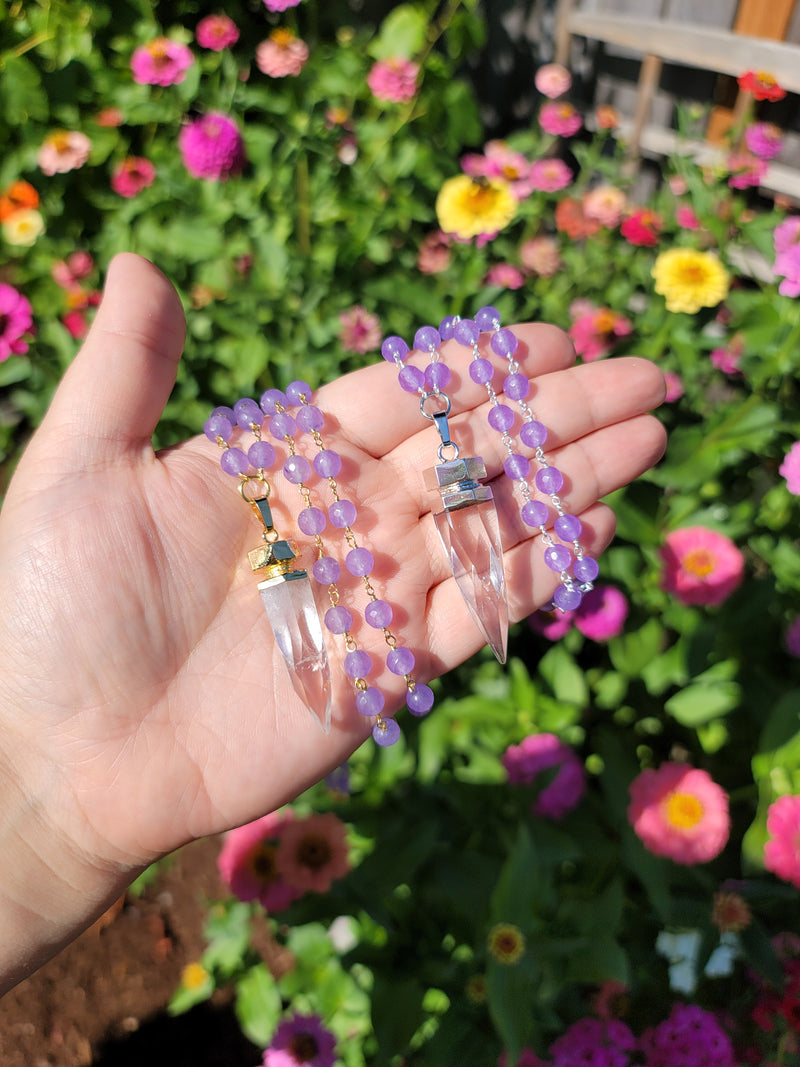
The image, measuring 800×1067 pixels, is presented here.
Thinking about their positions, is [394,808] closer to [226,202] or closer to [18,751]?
[18,751]

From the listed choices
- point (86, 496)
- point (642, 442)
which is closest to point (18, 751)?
point (86, 496)

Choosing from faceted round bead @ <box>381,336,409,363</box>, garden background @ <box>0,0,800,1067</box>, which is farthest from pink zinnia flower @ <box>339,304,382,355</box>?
faceted round bead @ <box>381,336,409,363</box>

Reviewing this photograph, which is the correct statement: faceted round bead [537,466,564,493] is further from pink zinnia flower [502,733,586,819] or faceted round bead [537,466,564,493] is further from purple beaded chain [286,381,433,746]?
pink zinnia flower [502,733,586,819]

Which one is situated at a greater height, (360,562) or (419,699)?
(360,562)

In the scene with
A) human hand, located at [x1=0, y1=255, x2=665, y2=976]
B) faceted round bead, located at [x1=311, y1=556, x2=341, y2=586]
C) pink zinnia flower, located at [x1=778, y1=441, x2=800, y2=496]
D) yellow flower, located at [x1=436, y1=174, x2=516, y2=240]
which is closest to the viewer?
human hand, located at [x1=0, y1=255, x2=665, y2=976]

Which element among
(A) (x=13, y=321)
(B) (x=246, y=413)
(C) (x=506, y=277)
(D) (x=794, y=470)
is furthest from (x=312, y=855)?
(C) (x=506, y=277)

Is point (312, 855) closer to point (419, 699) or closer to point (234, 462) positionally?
point (419, 699)
